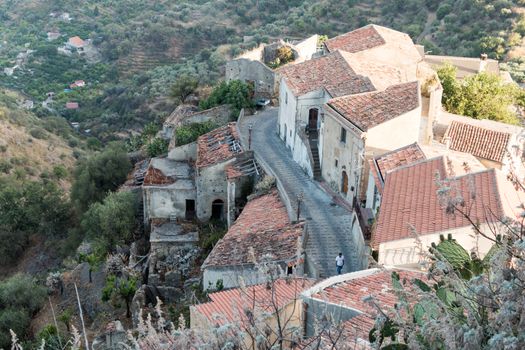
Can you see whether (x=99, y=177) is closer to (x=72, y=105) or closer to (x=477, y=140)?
(x=477, y=140)

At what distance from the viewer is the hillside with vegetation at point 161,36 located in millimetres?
52719

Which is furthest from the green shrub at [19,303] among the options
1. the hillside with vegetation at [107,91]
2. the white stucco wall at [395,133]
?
the white stucco wall at [395,133]

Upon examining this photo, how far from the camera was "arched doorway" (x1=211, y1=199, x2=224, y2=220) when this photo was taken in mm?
27844

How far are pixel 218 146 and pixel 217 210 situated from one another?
300cm

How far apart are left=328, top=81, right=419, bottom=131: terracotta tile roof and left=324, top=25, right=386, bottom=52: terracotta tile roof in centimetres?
856

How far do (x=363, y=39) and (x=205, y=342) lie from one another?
28.8m

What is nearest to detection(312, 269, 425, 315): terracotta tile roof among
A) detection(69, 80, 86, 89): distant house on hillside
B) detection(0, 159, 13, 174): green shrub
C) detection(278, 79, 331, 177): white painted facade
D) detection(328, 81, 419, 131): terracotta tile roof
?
detection(328, 81, 419, 131): terracotta tile roof

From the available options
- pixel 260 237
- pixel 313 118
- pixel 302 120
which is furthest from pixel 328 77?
pixel 260 237

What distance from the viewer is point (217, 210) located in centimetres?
2806

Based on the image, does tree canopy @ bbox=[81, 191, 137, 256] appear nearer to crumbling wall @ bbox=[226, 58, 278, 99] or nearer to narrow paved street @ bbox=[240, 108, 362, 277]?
narrow paved street @ bbox=[240, 108, 362, 277]

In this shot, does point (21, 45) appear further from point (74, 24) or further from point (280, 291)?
point (280, 291)

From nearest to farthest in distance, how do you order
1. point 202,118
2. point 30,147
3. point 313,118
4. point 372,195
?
point 372,195
point 313,118
point 202,118
point 30,147

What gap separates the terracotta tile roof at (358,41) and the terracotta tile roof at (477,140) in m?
7.78

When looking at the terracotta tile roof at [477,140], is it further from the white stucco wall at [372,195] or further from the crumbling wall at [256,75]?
the crumbling wall at [256,75]
